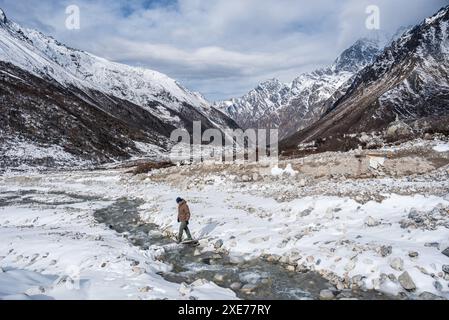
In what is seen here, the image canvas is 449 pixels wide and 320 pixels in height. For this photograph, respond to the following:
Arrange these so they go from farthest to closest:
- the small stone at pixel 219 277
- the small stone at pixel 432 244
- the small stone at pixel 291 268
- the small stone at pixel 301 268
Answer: the small stone at pixel 291 268
the small stone at pixel 301 268
the small stone at pixel 219 277
the small stone at pixel 432 244

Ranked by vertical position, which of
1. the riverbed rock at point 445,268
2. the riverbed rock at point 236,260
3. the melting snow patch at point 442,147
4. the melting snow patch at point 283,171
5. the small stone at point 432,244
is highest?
the melting snow patch at point 442,147

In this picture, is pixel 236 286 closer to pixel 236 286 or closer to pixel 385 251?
pixel 236 286

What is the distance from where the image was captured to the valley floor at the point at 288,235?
12234 millimetres

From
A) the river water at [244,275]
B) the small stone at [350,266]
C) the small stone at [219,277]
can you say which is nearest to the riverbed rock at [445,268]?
the river water at [244,275]

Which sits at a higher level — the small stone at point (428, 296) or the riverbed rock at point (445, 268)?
the riverbed rock at point (445, 268)

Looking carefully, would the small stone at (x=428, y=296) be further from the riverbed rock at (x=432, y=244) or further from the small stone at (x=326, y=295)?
the riverbed rock at (x=432, y=244)

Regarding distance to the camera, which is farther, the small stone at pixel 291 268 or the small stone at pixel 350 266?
the small stone at pixel 291 268

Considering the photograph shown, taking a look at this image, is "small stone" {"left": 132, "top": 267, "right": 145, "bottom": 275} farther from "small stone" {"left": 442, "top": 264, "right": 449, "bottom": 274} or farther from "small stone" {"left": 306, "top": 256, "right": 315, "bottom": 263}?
"small stone" {"left": 442, "top": 264, "right": 449, "bottom": 274}

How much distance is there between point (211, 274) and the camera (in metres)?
14.7

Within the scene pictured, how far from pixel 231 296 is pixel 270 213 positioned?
9807mm

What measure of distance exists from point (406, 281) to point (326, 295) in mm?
2246

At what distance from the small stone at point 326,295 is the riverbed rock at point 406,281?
1.95m

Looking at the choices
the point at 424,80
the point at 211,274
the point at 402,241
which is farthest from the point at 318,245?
the point at 424,80

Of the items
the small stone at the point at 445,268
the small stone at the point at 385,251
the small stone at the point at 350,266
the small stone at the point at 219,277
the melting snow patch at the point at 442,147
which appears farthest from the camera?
the melting snow patch at the point at 442,147
